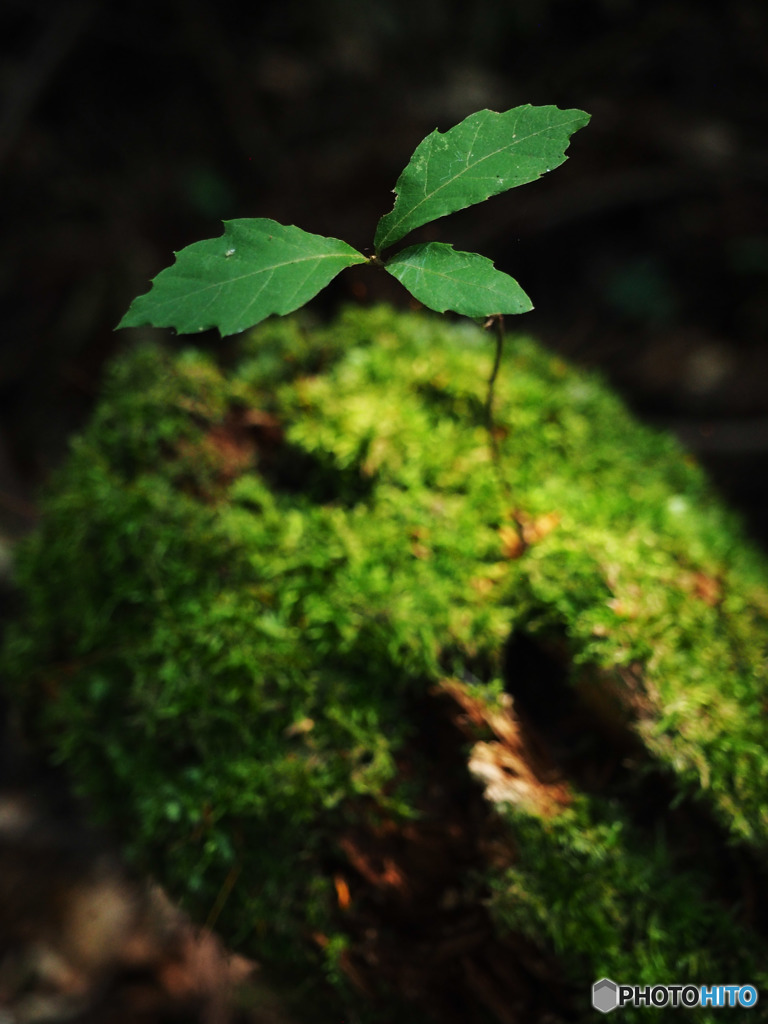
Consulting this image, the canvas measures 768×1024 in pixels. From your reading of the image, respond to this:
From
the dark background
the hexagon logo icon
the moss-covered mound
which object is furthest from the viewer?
the dark background

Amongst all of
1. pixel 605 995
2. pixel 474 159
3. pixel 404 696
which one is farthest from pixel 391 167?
pixel 605 995

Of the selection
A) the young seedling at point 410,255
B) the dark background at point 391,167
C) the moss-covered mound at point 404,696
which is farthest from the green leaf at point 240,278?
the dark background at point 391,167

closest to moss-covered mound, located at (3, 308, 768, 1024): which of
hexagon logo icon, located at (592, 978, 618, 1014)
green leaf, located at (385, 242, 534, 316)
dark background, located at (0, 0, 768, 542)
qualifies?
hexagon logo icon, located at (592, 978, 618, 1014)

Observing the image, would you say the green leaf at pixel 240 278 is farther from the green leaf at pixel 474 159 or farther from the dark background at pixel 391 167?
the dark background at pixel 391 167

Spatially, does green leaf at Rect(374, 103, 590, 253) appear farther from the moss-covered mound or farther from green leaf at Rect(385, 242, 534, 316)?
the moss-covered mound

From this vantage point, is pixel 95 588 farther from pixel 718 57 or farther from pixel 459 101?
pixel 718 57

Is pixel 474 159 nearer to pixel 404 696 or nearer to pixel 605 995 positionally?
pixel 404 696
